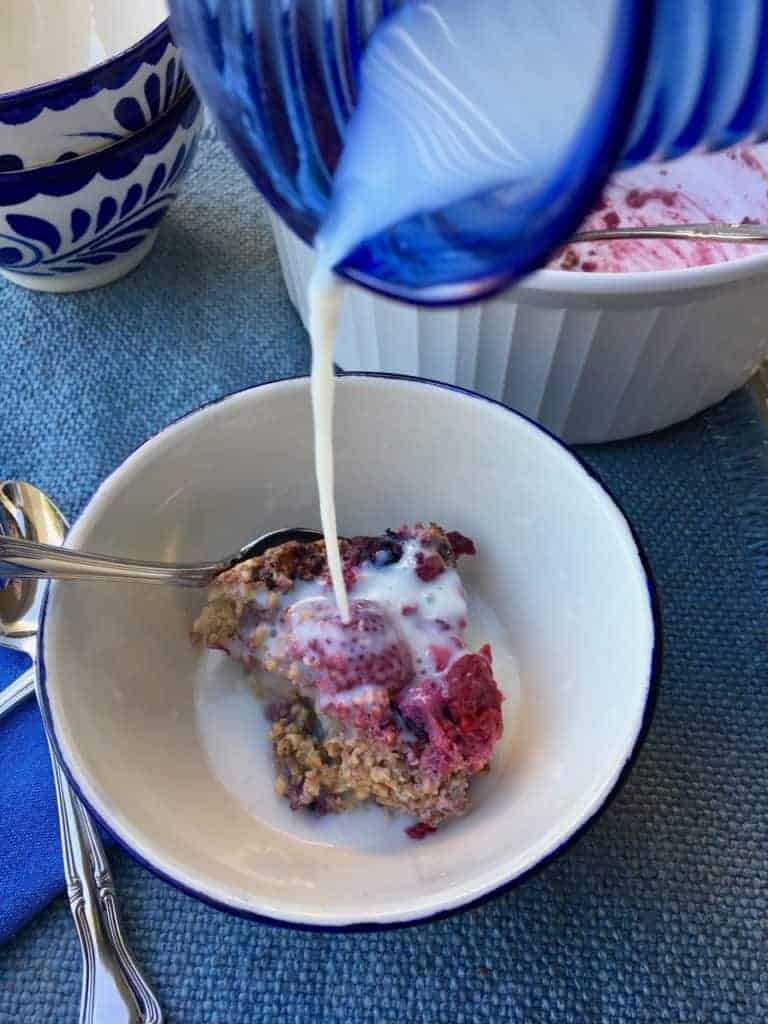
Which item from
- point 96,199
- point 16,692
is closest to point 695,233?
point 96,199

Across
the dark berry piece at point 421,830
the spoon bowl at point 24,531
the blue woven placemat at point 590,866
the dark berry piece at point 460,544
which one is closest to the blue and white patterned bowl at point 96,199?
the blue woven placemat at point 590,866

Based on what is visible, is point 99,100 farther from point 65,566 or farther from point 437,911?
point 437,911

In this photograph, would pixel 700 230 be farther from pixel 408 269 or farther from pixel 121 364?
pixel 121 364

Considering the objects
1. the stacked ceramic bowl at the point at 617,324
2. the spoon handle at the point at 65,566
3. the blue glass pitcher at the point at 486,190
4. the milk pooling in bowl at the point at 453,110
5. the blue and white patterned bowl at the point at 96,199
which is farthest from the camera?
the blue and white patterned bowl at the point at 96,199

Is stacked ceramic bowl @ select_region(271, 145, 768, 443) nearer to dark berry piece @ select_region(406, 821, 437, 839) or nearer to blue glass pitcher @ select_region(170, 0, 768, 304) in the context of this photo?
blue glass pitcher @ select_region(170, 0, 768, 304)

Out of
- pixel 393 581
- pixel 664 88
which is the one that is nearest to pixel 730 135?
pixel 664 88

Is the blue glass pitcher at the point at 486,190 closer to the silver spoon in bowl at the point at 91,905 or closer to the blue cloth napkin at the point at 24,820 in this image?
the silver spoon in bowl at the point at 91,905

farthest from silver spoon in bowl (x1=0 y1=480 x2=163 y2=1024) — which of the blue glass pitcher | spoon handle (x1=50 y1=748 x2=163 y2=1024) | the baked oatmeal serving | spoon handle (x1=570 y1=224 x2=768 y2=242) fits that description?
spoon handle (x1=570 y1=224 x2=768 y2=242)
